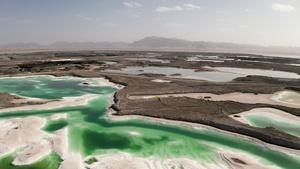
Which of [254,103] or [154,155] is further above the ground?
[254,103]

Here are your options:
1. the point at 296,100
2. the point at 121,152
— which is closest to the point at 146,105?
the point at 121,152

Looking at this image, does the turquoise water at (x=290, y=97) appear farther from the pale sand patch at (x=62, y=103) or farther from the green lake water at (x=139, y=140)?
the pale sand patch at (x=62, y=103)

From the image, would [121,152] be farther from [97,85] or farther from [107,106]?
[97,85]

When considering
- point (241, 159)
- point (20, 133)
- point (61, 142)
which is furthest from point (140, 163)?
point (20, 133)

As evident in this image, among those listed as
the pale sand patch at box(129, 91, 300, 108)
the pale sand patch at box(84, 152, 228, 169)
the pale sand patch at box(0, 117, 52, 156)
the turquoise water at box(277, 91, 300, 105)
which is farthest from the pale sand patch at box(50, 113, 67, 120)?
the turquoise water at box(277, 91, 300, 105)

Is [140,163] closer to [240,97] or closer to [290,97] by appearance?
[240,97]
